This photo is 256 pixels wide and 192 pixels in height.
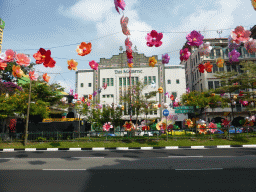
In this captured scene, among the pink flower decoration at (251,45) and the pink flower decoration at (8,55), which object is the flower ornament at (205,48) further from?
the pink flower decoration at (8,55)

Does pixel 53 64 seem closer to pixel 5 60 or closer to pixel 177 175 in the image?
pixel 5 60

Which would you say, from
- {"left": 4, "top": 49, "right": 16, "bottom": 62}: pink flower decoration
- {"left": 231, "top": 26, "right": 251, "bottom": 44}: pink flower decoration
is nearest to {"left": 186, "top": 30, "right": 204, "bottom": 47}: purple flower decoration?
{"left": 231, "top": 26, "right": 251, "bottom": 44}: pink flower decoration

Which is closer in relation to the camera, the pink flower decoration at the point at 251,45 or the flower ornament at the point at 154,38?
the pink flower decoration at the point at 251,45

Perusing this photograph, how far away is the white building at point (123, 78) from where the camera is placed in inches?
1484

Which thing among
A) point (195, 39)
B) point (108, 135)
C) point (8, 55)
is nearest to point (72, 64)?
point (8, 55)

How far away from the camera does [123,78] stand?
39000 millimetres

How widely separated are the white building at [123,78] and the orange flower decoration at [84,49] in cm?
3091

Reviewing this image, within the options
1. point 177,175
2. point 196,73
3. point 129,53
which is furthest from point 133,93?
point 196,73

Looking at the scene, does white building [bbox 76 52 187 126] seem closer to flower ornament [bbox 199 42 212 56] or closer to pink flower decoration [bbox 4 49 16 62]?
pink flower decoration [bbox 4 49 16 62]

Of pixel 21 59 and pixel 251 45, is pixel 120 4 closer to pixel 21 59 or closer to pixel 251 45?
pixel 251 45

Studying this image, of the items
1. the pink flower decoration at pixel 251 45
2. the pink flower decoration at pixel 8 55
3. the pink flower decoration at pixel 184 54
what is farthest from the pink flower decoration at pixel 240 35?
the pink flower decoration at pixel 8 55

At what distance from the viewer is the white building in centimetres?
3769

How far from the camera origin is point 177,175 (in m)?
4.94

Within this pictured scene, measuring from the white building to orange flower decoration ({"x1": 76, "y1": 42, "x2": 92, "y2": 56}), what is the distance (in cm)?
3091
